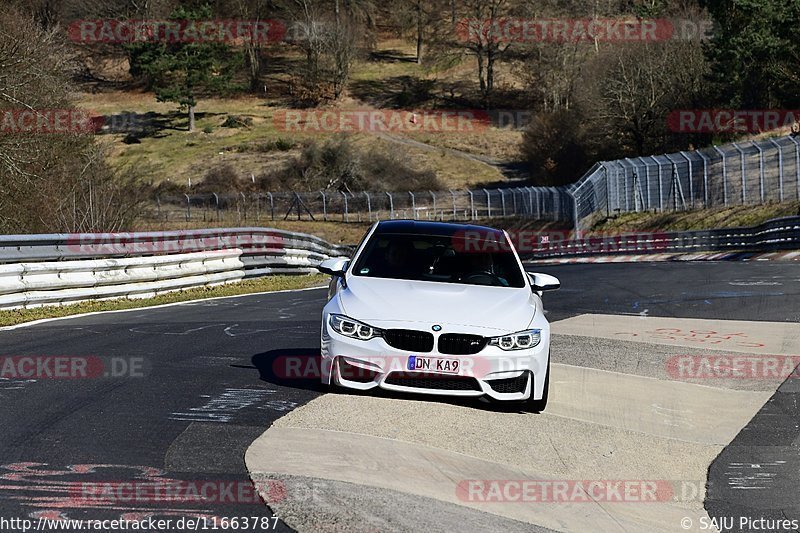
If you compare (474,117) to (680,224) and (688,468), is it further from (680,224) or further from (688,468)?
(688,468)

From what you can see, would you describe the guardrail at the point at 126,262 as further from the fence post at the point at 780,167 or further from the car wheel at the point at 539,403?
the fence post at the point at 780,167

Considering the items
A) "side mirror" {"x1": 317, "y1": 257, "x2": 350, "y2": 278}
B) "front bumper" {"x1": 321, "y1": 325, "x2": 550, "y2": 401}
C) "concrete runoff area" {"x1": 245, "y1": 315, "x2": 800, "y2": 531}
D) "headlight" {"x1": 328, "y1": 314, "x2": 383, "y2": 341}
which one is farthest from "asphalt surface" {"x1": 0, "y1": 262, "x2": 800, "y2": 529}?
"side mirror" {"x1": 317, "y1": 257, "x2": 350, "y2": 278}

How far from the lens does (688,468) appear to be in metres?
8.09

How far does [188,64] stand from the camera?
93.5 meters

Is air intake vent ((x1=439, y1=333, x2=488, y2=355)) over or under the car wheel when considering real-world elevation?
over

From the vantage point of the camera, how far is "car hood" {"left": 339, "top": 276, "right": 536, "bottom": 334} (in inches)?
349

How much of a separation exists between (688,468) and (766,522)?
4.03 ft

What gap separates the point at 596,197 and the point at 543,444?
4255cm

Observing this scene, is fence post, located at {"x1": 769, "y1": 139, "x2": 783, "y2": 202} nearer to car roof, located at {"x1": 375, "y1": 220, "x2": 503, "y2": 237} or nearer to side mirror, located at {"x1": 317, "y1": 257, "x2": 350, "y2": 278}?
car roof, located at {"x1": 375, "y1": 220, "x2": 503, "y2": 237}

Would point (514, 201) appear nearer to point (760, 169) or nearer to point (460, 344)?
point (760, 169)

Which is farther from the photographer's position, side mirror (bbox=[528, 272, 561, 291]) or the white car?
side mirror (bbox=[528, 272, 561, 291])

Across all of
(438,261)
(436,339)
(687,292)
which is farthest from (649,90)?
(436,339)

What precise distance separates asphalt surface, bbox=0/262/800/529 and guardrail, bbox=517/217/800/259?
59.7 feet

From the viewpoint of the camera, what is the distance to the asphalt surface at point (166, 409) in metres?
6.21
